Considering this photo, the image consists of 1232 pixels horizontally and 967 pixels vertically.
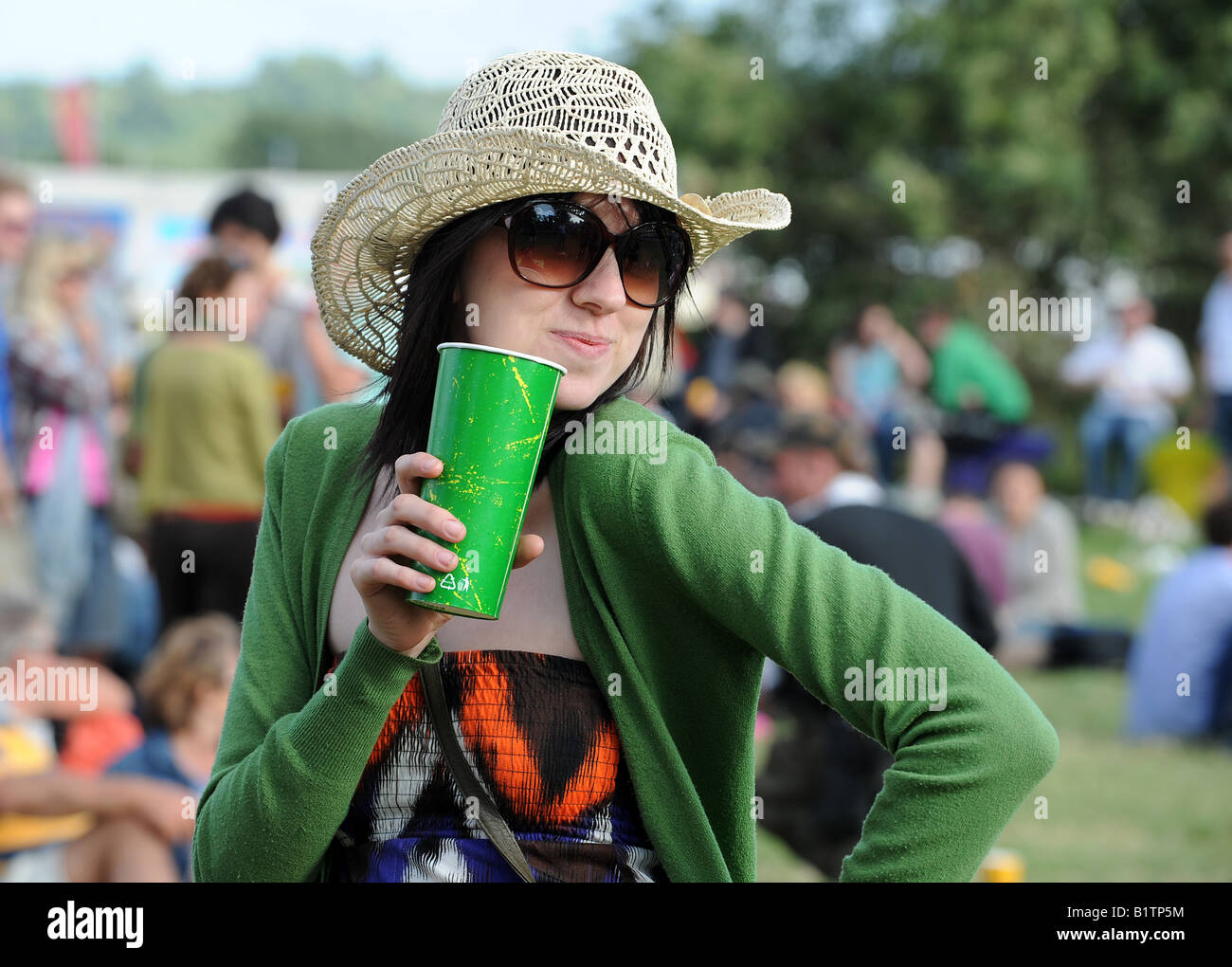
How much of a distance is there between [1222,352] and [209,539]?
280 inches

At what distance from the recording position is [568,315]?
6.10ft

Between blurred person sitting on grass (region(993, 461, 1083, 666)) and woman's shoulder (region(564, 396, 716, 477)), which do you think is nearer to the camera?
woman's shoulder (region(564, 396, 716, 477))

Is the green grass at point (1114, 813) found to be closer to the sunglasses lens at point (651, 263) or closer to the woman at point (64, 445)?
the woman at point (64, 445)

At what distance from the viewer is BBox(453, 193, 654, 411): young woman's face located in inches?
72.8

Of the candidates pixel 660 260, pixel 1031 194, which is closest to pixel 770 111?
pixel 1031 194

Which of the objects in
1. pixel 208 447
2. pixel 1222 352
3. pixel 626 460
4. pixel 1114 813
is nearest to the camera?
pixel 626 460

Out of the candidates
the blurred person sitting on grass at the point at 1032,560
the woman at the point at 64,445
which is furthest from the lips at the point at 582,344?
the blurred person sitting on grass at the point at 1032,560

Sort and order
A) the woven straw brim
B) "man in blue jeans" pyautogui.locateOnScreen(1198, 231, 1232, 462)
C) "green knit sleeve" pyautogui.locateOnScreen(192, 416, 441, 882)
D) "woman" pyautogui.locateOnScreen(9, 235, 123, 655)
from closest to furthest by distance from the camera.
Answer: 1. "green knit sleeve" pyautogui.locateOnScreen(192, 416, 441, 882)
2. the woven straw brim
3. "woman" pyautogui.locateOnScreen(9, 235, 123, 655)
4. "man in blue jeans" pyautogui.locateOnScreen(1198, 231, 1232, 462)

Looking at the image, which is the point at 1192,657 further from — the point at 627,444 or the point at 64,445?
the point at 627,444

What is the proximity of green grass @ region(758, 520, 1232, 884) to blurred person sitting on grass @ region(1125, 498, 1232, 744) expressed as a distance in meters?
0.13

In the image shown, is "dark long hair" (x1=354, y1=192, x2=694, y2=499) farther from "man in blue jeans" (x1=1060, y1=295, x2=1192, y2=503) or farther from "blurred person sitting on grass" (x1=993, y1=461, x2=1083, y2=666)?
"man in blue jeans" (x1=1060, y1=295, x2=1192, y2=503)

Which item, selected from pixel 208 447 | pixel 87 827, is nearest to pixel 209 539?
pixel 208 447

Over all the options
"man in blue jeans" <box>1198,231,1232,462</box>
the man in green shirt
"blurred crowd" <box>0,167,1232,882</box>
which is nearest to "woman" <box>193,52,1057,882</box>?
"blurred crowd" <box>0,167,1232,882</box>
